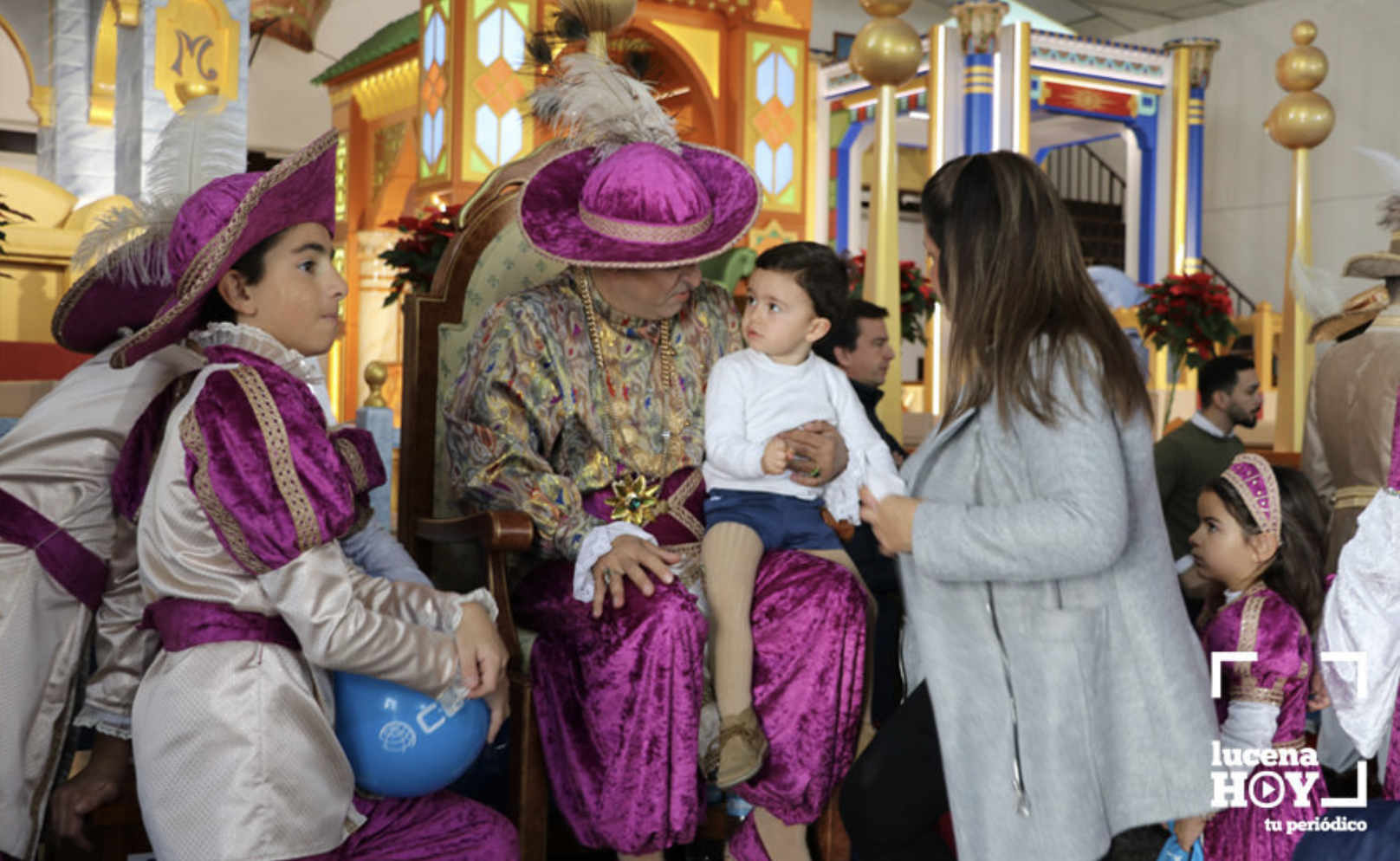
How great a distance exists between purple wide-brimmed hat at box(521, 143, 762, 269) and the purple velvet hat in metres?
0.89

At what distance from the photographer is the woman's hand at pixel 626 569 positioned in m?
2.55

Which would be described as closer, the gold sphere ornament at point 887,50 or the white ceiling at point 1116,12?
the gold sphere ornament at point 887,50

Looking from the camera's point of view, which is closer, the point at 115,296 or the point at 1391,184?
the point at 115,296

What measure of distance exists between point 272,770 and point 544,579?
0.96 metres

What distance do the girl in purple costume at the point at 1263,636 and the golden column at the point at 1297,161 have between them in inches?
161

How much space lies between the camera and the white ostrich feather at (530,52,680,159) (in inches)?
123

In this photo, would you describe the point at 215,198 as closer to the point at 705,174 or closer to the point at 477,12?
the point at 705,174

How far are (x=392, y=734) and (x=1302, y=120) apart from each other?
622cm

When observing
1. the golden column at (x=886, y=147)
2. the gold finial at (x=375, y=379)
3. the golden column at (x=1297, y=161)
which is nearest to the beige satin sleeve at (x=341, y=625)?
the golden column at (x=886, y=147)

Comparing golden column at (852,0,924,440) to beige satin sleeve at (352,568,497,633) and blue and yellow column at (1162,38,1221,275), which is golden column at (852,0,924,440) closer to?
beige satin sleeve at (352,568,497,633)

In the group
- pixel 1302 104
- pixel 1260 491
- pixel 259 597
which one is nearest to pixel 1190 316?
pixel 1302 104

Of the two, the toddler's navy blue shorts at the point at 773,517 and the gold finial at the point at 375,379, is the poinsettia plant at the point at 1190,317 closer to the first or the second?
the gold finial at the point at 375,379

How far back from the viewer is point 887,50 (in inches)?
183

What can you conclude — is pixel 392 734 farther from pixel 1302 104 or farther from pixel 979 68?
pixel 979 68
